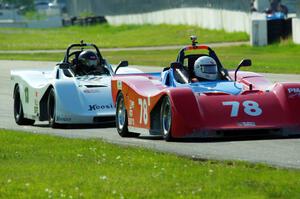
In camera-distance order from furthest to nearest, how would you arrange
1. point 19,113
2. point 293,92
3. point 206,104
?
1. point 19,113
2. point 293,92
3. point 206,104

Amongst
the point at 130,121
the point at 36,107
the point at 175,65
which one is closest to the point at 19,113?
the point at 36,107

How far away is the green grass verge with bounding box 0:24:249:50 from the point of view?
55875 millimetres

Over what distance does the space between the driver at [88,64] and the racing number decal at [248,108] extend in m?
5.42

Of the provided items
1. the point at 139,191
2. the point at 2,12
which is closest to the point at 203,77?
the point at 139,191

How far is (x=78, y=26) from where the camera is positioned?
8262 cm

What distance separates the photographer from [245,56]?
4006 centimetres

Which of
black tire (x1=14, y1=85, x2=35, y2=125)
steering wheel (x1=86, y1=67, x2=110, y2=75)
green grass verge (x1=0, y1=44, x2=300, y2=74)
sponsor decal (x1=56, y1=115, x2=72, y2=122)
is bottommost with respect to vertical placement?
green grass verge (x1=0, y1=44, x2=300, y2=74)

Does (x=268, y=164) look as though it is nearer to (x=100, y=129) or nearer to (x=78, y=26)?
(x=100, y=129)

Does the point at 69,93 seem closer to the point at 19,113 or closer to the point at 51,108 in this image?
the point at 51,108

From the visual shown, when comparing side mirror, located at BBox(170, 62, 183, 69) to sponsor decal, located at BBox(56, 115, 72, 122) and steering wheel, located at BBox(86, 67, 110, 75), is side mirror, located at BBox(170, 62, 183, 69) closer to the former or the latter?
sponsor decal, located at BBox(56, 115, 72, 122)

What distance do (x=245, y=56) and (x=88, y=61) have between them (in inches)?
832

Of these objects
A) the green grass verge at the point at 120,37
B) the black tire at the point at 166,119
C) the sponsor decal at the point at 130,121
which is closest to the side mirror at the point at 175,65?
the sponsor decal at the point at 130,121

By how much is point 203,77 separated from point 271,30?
2841 cm

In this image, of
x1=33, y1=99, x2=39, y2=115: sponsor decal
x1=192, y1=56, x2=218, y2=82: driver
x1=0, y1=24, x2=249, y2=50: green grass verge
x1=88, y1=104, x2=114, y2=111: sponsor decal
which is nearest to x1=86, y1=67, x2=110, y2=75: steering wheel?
x1=33, y1=99, x2=39, y2=115: sponsor decal
